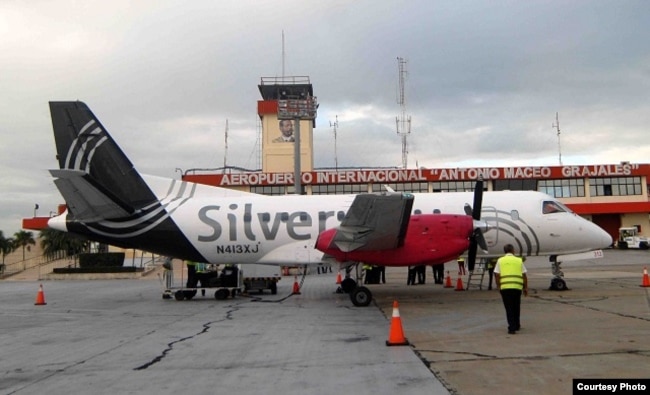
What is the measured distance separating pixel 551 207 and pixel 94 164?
15858 millimetres

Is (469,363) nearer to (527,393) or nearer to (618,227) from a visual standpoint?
(527,393)

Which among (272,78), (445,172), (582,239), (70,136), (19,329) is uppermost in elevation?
(272,78)

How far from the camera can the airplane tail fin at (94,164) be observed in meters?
17.8

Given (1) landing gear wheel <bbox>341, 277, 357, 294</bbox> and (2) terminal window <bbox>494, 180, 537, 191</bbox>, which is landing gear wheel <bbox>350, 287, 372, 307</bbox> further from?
(2) terminal window <bbox>494, 180, 537, 191</bbox>

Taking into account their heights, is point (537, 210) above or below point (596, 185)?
below

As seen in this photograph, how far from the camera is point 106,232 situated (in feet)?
60.1

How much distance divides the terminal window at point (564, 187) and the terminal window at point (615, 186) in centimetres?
119

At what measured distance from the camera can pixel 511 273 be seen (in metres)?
10.6

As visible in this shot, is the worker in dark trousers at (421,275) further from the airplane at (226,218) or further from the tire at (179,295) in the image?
the tire at (179,295)

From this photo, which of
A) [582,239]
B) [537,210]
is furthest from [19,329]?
[582,239]

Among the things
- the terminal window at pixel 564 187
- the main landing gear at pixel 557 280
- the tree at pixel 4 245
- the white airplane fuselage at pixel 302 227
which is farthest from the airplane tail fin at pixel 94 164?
the tree at pixel 4 245

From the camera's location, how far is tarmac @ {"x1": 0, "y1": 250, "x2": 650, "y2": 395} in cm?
691

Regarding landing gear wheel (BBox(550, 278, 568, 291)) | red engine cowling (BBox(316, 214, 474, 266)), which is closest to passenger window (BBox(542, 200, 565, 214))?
landing gear wheel (BBox(550, 278, 568, 291))

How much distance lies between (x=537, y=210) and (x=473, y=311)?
6.37m
